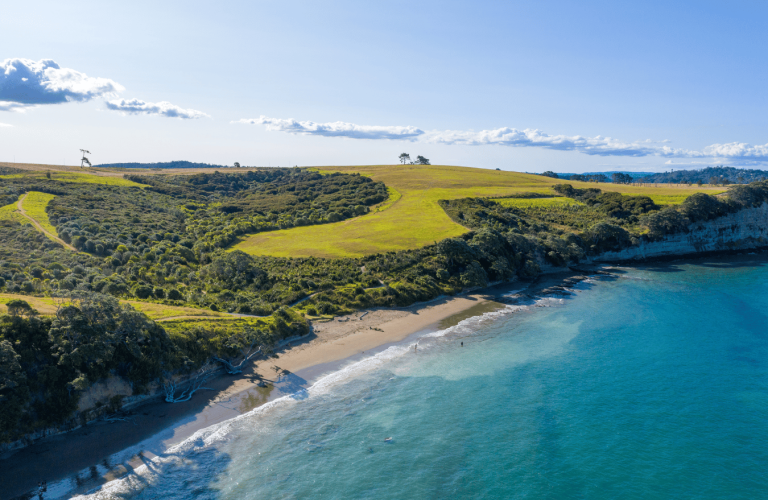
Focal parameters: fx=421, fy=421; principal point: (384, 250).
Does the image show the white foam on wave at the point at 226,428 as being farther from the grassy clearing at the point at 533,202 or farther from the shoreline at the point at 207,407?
the grassy clearing at the point at 533,202

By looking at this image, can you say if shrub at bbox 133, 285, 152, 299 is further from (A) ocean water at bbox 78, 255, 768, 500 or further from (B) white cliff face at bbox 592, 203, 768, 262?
(B) white cliff face at bbox 592, 203, 768, 262

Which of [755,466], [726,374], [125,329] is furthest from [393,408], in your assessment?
[726,374]

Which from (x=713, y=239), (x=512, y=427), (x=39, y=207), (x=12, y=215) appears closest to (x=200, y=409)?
(x=512, y=427)

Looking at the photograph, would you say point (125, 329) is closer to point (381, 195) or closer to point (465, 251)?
point (465, 251)

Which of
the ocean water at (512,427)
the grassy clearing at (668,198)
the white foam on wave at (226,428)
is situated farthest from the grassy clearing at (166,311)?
the grassy clearing at (668,198)

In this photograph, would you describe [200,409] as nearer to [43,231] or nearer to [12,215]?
[43,231]

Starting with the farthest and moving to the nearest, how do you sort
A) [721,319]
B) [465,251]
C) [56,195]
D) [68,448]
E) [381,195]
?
[381,195], [56,195], [465,251], [721,319], [68,448]

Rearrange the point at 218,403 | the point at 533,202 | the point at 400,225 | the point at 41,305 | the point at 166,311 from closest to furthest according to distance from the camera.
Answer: the point at 218,403 < the point at 41,305 < the point at 166,311 < the point at 400,225 < the point at 533,202
